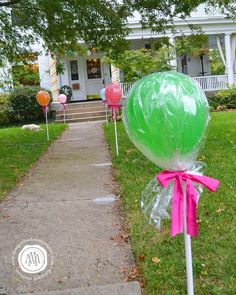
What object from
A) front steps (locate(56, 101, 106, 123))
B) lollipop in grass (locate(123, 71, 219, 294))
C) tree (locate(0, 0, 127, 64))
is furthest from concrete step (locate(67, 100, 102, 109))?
lollipop in grass (locate(123, 71, 219, 294))

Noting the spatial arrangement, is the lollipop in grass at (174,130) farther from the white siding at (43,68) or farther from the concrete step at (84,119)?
the white siding at (43,68)

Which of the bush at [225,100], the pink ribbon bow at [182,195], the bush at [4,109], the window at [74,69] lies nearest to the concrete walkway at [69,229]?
the pink ribbon bow at [182,195]

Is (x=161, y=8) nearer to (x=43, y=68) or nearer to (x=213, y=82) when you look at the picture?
(x=213, y=82)

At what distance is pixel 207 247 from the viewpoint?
401 centimetres

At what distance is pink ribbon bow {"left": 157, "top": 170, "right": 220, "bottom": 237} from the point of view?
9.17ft

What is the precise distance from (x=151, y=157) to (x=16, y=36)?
1184 cm

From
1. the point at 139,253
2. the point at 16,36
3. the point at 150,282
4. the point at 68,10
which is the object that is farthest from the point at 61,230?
the point at 16,36

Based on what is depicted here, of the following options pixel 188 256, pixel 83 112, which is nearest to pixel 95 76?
pixel 83 112

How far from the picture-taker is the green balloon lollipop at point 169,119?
8.54ft

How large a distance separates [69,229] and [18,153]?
19.9ft

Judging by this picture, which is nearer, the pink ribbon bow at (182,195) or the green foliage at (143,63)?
the pink ribbon bow at (182,195)

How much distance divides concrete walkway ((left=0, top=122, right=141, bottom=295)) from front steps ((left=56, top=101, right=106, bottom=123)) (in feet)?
36.3

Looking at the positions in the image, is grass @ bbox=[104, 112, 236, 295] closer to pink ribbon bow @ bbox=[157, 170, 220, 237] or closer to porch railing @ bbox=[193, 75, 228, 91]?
pink ribbon bow @ bbox=[157, 170, 220, 237]

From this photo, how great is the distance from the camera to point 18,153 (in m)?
10.6
